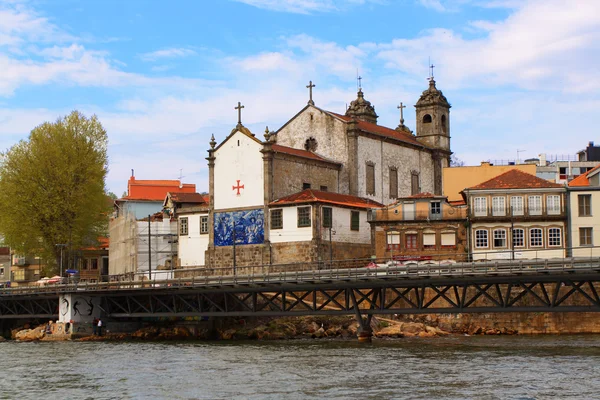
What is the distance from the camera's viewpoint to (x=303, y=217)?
260 ft

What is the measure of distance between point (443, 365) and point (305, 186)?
4272cm

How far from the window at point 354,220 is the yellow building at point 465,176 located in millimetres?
13771

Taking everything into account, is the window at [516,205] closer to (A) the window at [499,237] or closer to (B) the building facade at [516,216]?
(B) the building facade at [516,216]

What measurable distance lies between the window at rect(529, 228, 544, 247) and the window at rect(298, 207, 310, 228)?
1826cm

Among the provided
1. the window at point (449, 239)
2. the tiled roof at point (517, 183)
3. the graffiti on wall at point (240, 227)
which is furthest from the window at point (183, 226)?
the tiled roof at point (517, 183)

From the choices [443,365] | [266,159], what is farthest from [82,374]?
[266,159]

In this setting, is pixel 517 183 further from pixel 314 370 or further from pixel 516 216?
pixel 314 370

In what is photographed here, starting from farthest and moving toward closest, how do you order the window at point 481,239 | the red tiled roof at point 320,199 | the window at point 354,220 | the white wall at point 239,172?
the window at point 354,220, the white wall at point 239,172, the red tiled roof at point 320,199, the window at point 481,239

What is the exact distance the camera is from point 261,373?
42.5 meters

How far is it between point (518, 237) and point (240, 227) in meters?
24.0

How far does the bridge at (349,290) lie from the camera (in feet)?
166

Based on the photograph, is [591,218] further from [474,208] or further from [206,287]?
[206,287]

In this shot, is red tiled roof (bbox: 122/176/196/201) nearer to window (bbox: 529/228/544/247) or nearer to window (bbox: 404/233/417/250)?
window (bbox: 404/233/417/250)

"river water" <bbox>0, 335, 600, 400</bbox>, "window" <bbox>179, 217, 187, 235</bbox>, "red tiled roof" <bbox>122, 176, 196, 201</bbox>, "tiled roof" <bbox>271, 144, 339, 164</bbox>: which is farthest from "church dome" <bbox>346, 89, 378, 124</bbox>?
"river water" <bbox>0, 335, 600, 400</bbox>
